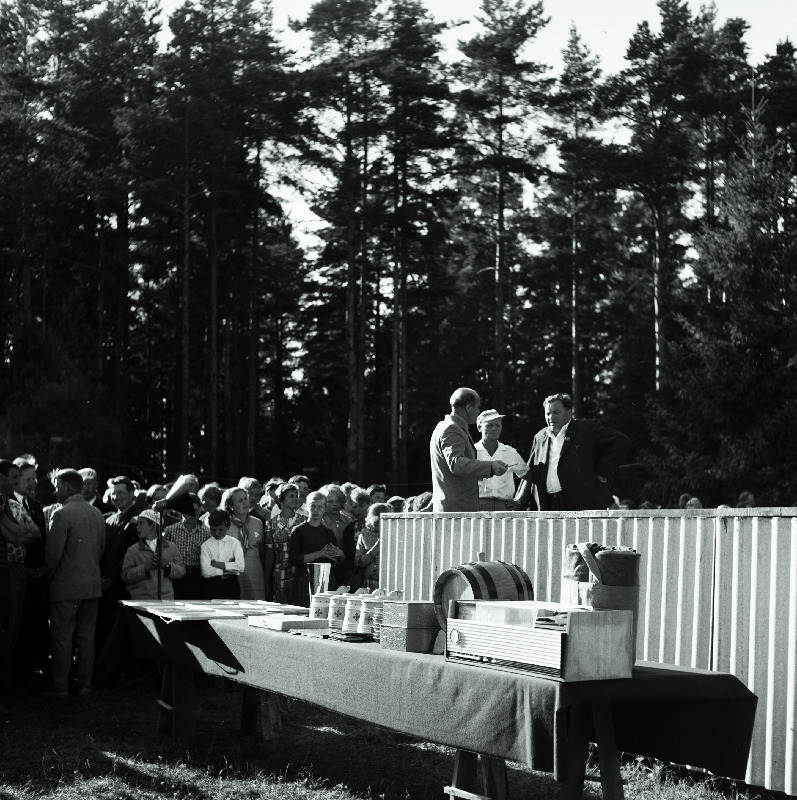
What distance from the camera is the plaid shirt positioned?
9484 mm

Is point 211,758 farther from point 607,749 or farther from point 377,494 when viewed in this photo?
point 377,494

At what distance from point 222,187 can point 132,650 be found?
2630 cm

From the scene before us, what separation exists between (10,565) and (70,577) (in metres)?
0.57

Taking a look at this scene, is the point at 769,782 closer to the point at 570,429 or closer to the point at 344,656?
the point at 344,656

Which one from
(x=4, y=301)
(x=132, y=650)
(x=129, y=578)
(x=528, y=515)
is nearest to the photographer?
(x=528, y=515)

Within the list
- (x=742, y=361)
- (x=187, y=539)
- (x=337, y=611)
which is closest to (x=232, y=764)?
(x=337, y=611)

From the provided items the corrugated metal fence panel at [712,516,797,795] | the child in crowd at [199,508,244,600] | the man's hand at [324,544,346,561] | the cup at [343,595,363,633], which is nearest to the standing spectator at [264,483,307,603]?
the man's hand at [324,544,346,561]

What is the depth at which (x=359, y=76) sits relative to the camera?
31078mm

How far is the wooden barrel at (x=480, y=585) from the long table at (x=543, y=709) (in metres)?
0.24

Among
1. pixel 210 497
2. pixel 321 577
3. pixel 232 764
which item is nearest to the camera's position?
pixel 321 577

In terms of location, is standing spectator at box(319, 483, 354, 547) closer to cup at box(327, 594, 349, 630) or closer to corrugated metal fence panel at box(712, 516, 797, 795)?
cup at box(327, 594, 349, 630)

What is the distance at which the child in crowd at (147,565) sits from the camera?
9.02 m

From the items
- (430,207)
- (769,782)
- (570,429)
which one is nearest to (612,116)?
(430,207)

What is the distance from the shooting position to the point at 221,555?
935cm
